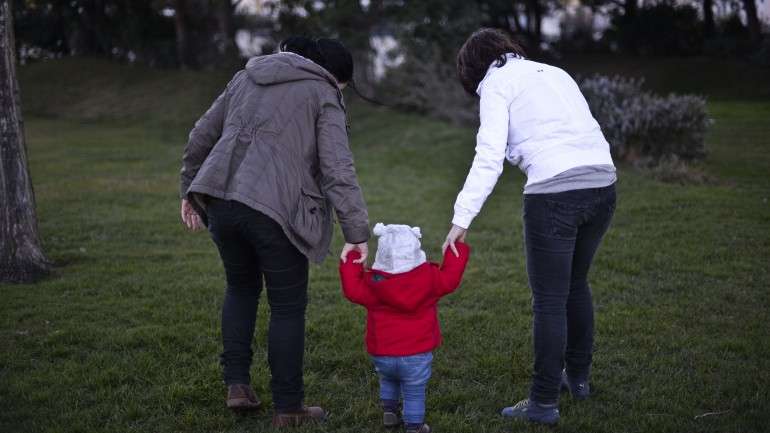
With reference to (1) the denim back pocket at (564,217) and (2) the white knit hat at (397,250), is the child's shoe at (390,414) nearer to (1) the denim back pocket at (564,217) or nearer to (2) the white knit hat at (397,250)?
(2) the white knit hat at (397,250)

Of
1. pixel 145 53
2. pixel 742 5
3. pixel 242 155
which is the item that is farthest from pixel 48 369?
pixel 742 5

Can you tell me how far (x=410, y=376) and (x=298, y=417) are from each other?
0.62 metres

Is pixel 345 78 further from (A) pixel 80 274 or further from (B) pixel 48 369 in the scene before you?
(A) pixel 80 274

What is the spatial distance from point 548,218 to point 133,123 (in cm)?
2234

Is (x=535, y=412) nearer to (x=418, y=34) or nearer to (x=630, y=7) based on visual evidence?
(x=418, y=34)

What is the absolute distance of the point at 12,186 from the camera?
21.6 feet

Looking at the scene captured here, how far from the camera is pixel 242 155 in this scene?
3344 mm

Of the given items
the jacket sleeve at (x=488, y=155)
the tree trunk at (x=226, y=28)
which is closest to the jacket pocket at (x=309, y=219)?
the jacket sleeve at (x=488, y=155)

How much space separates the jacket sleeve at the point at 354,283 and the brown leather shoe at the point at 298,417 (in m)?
0.71

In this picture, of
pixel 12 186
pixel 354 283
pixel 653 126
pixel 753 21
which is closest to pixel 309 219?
pixel 354 283

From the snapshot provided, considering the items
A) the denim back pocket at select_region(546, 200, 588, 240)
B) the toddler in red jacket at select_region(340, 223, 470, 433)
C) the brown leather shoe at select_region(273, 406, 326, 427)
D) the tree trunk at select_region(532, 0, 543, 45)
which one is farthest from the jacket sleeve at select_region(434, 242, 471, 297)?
the tree trunk at select_region(532, 0, 543, 45)

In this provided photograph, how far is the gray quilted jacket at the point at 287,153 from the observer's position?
3.31m

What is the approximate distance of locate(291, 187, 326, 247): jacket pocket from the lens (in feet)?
11.0

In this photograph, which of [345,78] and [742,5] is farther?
[742,5]
